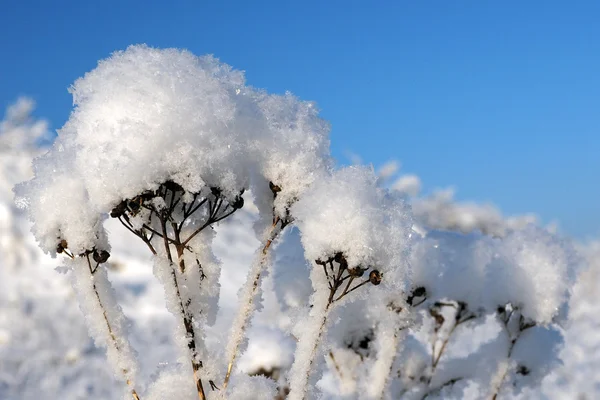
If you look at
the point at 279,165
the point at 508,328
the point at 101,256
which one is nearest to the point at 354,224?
the point at 279,165

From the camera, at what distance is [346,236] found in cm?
187

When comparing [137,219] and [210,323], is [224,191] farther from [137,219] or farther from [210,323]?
[210,323]

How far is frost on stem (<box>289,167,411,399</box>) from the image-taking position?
1875 mm

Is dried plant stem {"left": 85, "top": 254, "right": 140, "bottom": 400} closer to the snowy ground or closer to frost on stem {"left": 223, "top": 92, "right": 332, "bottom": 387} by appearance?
the snowy ground

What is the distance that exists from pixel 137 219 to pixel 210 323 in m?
0.52

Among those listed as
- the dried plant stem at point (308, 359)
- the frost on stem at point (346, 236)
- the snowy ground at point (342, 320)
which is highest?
the snowy ground at point (342, 320)

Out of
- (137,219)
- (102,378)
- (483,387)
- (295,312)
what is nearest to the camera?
(137,219)

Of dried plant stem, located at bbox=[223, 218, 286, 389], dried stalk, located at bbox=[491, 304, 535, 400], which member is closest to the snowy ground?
dried stalk, located at bbox=[491, 304, 535, 400]

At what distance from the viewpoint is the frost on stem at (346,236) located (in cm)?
188

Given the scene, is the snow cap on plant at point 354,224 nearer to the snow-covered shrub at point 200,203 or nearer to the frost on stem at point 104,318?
the snow-covered shrub at point 200,203

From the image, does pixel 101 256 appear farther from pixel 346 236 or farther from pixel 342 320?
pixel 342 320

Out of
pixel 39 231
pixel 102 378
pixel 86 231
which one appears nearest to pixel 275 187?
pixel 86 231

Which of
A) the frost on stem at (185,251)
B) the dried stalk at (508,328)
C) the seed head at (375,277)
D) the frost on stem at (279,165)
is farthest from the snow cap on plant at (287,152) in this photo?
the dried stalk at (508,328)

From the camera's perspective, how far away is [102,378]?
19.5ft
